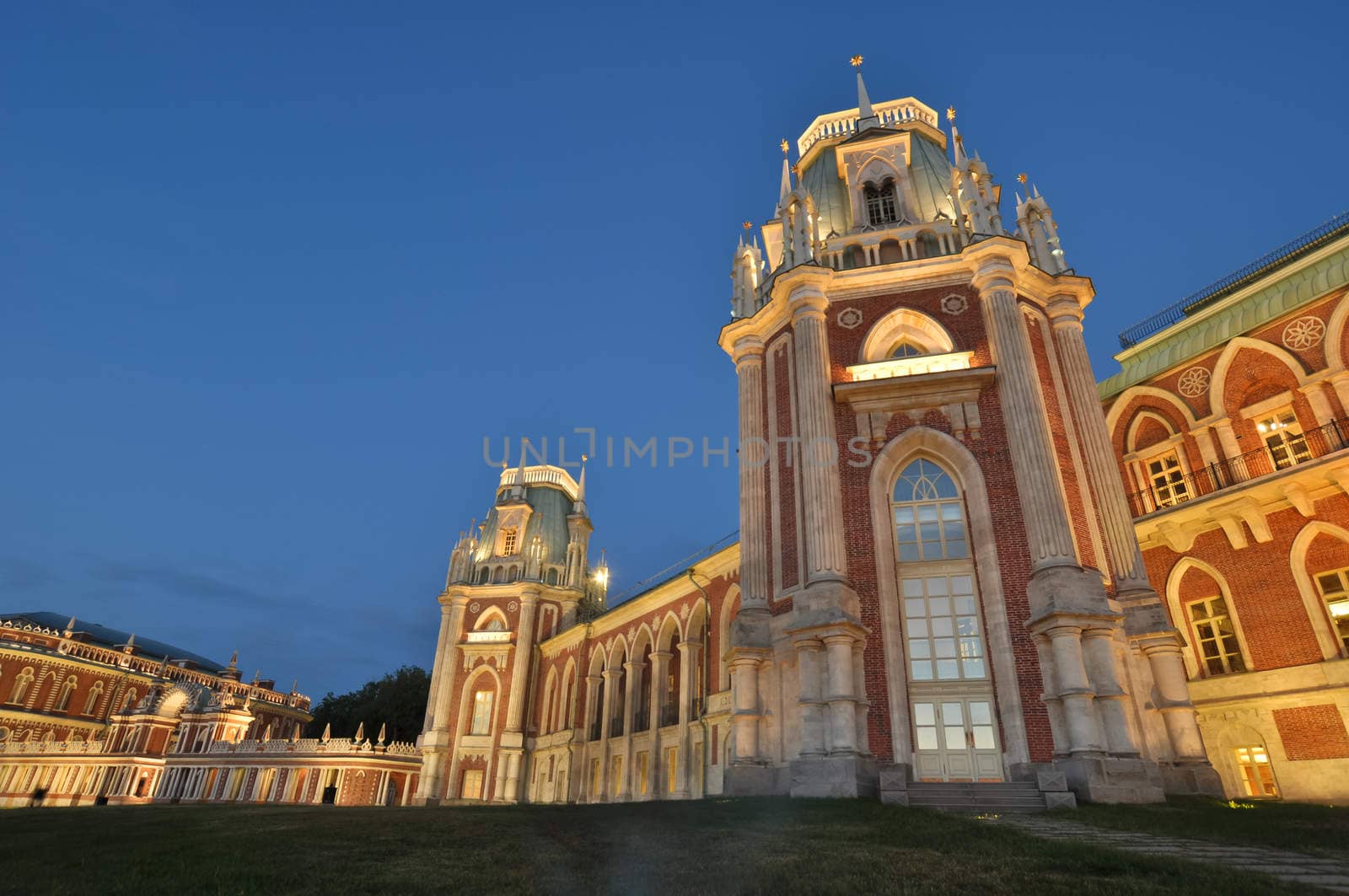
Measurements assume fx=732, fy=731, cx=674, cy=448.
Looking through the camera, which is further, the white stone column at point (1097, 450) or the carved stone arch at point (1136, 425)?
the carved stone arch at point (1136, 425)

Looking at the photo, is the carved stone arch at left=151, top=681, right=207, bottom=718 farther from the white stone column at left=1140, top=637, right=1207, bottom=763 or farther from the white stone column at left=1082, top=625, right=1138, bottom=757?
the white stone column at left=1140, top=637, right=1207, bottom=763

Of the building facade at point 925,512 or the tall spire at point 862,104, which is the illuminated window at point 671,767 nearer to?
the building facade at point 925,512

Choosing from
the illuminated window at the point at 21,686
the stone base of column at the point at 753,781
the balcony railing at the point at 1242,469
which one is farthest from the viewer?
the illuminated window at the point at 21,686

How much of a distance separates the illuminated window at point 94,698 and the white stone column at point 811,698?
2767 inches

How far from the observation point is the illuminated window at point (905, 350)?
68.9 feet

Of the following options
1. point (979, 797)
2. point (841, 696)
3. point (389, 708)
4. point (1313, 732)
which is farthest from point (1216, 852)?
point (389, 708)

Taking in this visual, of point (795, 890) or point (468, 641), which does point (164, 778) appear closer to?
point (468, 641)

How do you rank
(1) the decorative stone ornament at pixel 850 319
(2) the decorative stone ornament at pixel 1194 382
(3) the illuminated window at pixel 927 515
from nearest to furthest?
1. (3) the illuminated window at pixel 927 515
2. (1) the decorative stone ornament at pixel 850 319
3. (2) the decorative stone ornament at pixel 1194 382

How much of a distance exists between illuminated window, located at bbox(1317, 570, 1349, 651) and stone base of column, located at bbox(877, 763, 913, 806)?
14.0 metres

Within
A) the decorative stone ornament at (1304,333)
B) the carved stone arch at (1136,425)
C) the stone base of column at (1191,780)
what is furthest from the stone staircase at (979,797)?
the decorative stone ornament at (1304,333)

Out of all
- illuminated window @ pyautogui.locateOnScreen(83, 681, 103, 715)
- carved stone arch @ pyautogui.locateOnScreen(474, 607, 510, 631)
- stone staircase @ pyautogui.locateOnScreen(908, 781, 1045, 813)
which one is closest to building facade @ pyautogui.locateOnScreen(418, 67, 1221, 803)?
stone staircase @ pyautogui.locateOnScreen(908, 781, 1045, 813)

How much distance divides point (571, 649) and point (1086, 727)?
3218cm

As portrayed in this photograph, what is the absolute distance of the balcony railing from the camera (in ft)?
66.4

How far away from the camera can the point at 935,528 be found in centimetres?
1825
